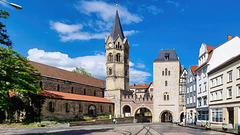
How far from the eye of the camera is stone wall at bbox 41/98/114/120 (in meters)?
41.2

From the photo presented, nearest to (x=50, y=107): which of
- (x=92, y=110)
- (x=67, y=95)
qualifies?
(x=67, y=95)

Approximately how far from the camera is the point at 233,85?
94.2ft

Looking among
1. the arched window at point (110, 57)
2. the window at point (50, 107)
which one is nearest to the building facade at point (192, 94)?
the arched window at point (110, 57)

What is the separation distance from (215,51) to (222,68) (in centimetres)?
498

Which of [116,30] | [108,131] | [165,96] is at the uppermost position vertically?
[116,30]

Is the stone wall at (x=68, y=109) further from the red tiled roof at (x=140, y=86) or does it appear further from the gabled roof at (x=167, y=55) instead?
the red tiled roof at (x=140, y=86)

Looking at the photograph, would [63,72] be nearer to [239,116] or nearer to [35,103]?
[35,103]

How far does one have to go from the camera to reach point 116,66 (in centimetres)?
6531

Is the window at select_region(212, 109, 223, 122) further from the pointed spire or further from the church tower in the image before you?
the pointed spire

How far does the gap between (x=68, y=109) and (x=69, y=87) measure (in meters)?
7.51

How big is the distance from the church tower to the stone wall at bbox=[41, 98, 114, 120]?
17.0ft

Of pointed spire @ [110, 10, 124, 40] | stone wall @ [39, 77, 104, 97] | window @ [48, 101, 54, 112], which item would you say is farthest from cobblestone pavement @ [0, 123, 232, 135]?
pointed spire @ [110, 10, 124, 40]

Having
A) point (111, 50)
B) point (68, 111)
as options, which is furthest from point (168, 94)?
point (68, 111)

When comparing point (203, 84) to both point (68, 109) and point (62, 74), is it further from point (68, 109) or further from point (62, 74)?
point (62, 74)
